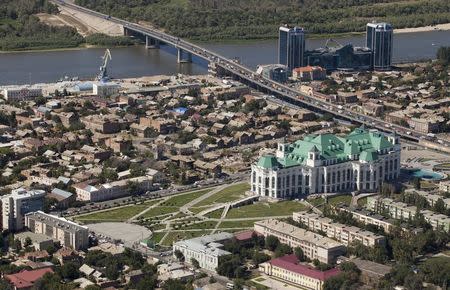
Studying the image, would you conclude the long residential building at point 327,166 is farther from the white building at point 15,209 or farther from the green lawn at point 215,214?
the white building at point 15,209

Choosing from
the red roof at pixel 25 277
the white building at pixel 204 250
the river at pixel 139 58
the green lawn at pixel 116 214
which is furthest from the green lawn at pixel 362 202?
the river at pixel 139 58

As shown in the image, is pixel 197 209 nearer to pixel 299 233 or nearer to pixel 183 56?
pixel 299 233

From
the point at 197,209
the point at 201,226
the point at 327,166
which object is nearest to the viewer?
the point at 201,226

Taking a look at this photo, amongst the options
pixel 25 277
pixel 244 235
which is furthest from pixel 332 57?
pixel 25 277

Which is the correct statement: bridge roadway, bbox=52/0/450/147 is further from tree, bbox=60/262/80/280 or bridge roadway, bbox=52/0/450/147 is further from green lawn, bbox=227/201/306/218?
tree, bbox=60/262/80/280

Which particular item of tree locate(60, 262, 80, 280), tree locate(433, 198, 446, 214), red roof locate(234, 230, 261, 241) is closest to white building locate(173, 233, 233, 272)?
red roof locate(234, 230, 261, 241)

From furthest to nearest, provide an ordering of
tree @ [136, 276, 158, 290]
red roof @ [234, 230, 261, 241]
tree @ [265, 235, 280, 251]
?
red roof @ [234, 230, 261, 241] < tree @ [265, 235, 280, 251] < tree @ [136, 276, 158, 290]
